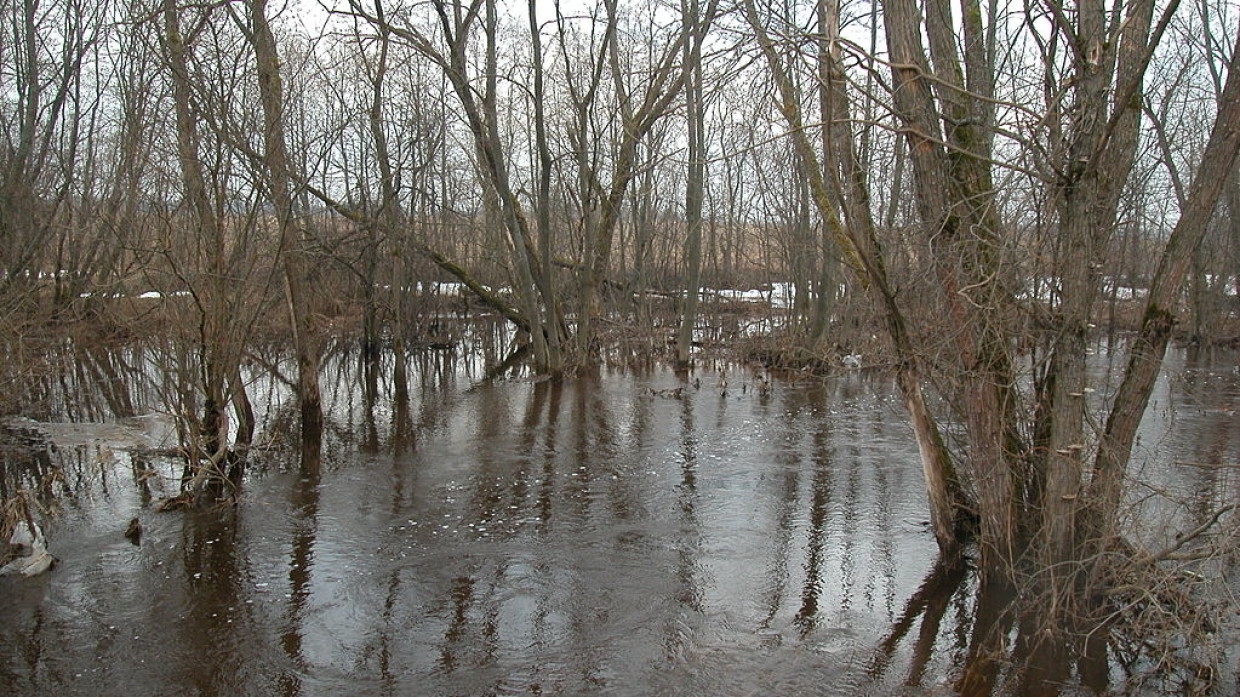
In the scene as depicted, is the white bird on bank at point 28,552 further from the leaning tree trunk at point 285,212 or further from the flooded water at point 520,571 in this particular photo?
the leaning tree trunk at point 285,212

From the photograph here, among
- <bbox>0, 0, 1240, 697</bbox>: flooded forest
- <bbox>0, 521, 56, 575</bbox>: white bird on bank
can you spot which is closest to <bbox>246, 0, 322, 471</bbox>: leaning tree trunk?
<bbox>0, 0, 1240, 697</bbox>: flooded forest

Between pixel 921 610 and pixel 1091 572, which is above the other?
pixel 1091 572

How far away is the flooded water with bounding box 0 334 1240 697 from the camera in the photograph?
4.99m

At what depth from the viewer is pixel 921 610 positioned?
5758 millimetres

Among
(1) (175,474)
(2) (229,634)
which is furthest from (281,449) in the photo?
(2) (229,634)

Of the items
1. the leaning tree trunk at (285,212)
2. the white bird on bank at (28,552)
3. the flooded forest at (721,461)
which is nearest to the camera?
the flooded forest at (721,461)

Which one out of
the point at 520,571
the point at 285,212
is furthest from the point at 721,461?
the point at 285,212

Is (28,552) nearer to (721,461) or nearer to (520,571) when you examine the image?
(520,571)

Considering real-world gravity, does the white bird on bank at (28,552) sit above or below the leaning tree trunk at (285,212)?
below

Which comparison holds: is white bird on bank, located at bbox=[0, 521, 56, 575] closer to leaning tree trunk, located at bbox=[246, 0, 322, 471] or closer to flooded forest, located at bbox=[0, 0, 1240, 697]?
flooded forest, located at bbox=[0, 0, 1240, 697]

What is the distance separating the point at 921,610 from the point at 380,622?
11.3 ft

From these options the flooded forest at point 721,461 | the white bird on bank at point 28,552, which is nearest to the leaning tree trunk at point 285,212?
the flooded forest at point 721,461

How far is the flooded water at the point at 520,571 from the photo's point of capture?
4.99 metres

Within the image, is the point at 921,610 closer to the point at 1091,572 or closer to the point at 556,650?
the point at 1091,572
